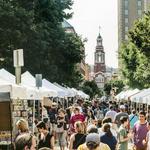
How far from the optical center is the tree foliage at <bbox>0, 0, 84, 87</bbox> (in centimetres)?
4025

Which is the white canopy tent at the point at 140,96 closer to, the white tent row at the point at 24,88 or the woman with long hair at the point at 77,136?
the white tent row at the point at 24,88

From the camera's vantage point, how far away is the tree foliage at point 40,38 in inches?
1585

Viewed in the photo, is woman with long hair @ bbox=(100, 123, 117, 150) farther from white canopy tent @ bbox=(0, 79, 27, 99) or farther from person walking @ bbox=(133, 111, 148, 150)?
person walking @ bbox=(133, 111, 148, 150)

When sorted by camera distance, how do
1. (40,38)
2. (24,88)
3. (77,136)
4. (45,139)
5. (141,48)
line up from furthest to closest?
(40,38), (141,48), (24,88), (45,139), (77,136)

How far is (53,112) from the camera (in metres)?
27.0

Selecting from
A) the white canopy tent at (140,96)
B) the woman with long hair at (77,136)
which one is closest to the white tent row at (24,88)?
the woman with long hair at (77,136)

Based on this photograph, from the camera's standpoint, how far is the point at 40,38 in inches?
1684

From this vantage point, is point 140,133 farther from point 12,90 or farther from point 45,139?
point 12,90

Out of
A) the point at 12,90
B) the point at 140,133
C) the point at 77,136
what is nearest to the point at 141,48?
the point at 140,133

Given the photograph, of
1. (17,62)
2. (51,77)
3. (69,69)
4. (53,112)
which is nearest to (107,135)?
(17,62)

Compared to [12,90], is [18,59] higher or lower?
higher

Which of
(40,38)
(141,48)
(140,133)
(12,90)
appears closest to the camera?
(12,90)

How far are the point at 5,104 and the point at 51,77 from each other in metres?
33.0

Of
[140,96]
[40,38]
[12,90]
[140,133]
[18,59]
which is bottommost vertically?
[140,133]
